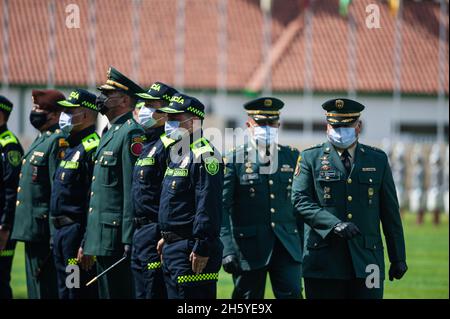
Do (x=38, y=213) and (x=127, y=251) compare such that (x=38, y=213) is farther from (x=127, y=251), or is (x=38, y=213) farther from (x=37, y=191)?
(x=127, y=251)

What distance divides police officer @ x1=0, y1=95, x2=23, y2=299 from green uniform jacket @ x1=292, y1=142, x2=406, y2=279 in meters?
3.81

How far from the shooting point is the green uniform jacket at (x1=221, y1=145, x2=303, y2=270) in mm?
10500

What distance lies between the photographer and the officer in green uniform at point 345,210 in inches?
345

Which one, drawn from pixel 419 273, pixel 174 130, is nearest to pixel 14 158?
pixel 174 130

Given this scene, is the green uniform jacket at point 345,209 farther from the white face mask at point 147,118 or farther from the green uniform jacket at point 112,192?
the green uniform jacket at point 112,192

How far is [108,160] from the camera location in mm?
10180

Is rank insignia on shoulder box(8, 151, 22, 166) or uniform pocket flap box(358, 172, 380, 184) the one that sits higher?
rank insignia on shoulder box(8, 151, 22, 166)

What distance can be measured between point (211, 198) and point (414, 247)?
12804mm

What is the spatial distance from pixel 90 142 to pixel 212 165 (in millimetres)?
2366

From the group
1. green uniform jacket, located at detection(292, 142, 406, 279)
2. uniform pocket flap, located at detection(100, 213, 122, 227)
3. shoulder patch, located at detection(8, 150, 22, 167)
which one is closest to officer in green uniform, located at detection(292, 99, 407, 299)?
green uniform jacket, located at detection(292, 142, 406, 279)

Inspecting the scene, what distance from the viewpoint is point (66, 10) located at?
127ft

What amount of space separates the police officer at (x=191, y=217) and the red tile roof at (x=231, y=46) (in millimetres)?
32929

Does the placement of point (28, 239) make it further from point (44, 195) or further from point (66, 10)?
point (66, 10)

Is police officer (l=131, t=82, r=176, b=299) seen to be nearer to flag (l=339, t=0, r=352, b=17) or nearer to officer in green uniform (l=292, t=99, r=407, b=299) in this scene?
officer in green uniform (l=292, t=99, r=407, b=299)
